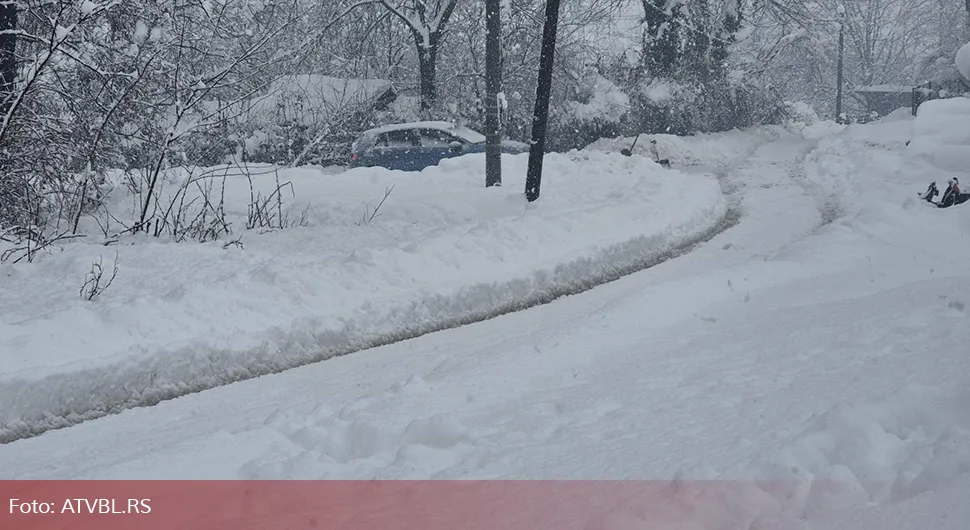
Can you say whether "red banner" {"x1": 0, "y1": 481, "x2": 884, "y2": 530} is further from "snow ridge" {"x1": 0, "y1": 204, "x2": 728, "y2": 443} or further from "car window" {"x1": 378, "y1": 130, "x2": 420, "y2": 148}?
"car window" {"x1": 378, "y1": 130, "x2": 420, "y2": 148}

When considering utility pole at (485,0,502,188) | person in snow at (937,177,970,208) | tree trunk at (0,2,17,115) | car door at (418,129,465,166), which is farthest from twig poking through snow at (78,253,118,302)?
car door at (418,129,465,166)

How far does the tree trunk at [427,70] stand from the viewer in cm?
2703

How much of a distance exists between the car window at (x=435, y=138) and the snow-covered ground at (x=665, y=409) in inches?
495

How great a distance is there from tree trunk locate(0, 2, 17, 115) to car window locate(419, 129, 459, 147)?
11703 millimetres

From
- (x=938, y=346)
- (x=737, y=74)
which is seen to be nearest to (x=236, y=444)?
(x=938, y=346)

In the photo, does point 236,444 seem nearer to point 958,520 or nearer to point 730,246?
point 958,520

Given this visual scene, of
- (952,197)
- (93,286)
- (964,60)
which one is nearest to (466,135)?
(952,197)

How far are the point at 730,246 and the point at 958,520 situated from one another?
925 centimetres

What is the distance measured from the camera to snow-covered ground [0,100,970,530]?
330cm

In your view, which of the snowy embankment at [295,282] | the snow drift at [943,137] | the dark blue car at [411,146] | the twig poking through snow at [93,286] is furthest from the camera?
the dark blue car at [411,146]

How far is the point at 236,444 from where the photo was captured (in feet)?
15.3

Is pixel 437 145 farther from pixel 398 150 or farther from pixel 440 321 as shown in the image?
pixel 440 321

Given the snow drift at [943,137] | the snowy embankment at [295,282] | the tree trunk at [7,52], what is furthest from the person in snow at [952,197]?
the tree trunk at [7,52]

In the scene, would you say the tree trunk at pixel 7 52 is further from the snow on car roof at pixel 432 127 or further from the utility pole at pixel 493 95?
the snow on car roof at pixel 432 127
